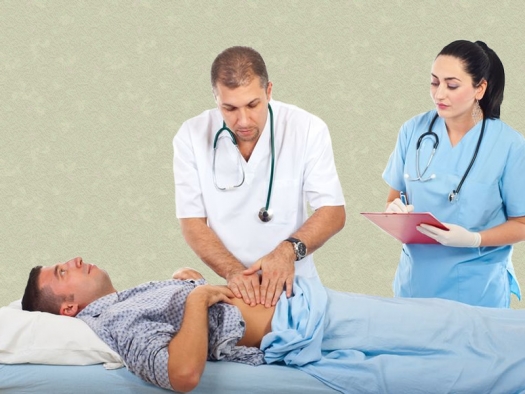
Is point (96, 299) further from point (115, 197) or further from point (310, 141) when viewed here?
point (115, 197)

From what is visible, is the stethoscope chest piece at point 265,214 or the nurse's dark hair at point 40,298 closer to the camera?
the nurse's dark hair at point 40,298

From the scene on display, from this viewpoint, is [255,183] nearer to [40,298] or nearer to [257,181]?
[257,181]

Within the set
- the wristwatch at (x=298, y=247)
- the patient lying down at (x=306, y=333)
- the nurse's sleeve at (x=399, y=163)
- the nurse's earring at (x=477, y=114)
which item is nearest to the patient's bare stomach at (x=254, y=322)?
the patient lying down at (x=306, y=333)

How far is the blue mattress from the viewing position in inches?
82.2

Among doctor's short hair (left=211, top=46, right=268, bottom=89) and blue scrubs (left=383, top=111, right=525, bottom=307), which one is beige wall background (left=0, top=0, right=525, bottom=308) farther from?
doctor's short hair (left=211, top=46, right=268, bottom=89)

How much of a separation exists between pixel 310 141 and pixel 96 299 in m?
0.96

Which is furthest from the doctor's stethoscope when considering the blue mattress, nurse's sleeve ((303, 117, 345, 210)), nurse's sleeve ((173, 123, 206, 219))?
the blue mattress

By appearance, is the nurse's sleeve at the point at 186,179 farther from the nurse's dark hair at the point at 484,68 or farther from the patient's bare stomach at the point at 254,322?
the nurse's dark hair at the point at 484,68

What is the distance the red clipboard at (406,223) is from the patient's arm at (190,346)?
0.70 metres

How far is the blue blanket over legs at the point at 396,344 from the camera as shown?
7.00 ft

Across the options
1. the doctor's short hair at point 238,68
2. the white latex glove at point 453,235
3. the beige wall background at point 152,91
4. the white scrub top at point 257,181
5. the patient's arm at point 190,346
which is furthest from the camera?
the beige wall background at point 152,91

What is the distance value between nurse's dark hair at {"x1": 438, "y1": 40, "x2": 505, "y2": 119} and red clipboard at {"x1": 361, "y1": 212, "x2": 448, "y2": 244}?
0.52m

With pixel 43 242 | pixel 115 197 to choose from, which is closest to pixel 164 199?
pixel 115 197

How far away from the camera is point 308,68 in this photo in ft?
11.6
